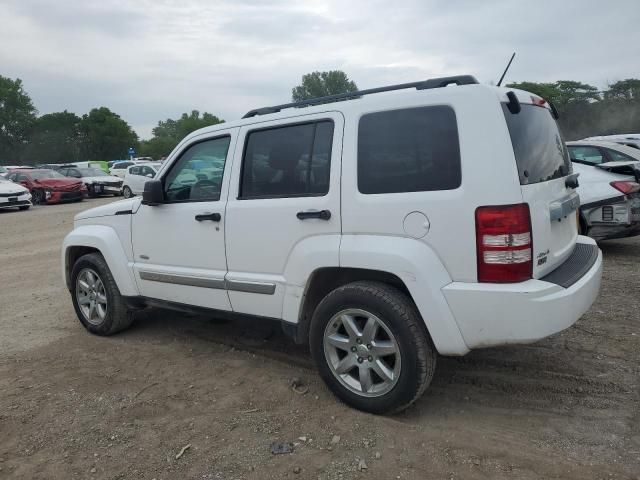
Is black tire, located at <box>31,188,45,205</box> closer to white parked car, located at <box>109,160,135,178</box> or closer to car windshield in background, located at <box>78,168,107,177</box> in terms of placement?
car windshield in background, located at <box>78,168,107,177</box>

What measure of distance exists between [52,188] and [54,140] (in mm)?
59919

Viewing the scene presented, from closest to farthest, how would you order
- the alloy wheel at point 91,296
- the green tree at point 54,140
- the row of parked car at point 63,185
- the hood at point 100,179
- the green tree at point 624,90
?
the alloy wheel at point 91,296 < the row of parked car at point 63,185 < the hood at point 100,179 < the green tree at point 624,90 < the green tree at point 54,140

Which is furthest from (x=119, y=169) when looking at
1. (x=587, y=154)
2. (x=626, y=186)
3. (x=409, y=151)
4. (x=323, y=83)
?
(x=323, y=83)

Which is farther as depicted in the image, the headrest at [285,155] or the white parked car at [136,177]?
the white parked car at [136,177]

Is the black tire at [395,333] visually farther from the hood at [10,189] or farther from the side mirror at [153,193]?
the hood at [10,189]

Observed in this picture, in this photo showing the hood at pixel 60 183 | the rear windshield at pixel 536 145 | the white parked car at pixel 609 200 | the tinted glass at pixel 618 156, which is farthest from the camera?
the hood at pixel 60 183

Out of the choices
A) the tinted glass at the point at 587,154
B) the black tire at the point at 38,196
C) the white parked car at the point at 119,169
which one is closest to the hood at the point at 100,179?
the black tire at the point at 38,196

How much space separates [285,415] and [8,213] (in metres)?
18.7

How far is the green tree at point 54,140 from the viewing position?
237 feet

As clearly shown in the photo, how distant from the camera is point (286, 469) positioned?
9.05ft

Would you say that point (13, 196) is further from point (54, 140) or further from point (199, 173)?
point (54, 140)

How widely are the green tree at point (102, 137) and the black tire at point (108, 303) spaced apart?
75278 mm

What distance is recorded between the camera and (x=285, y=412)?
3.34m

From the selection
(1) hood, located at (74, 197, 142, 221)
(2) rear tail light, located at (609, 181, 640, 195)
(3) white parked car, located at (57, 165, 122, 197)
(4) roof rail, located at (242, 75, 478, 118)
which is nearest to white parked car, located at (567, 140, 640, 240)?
(2) rear tail light, located at (609, 181, 640, 195)
